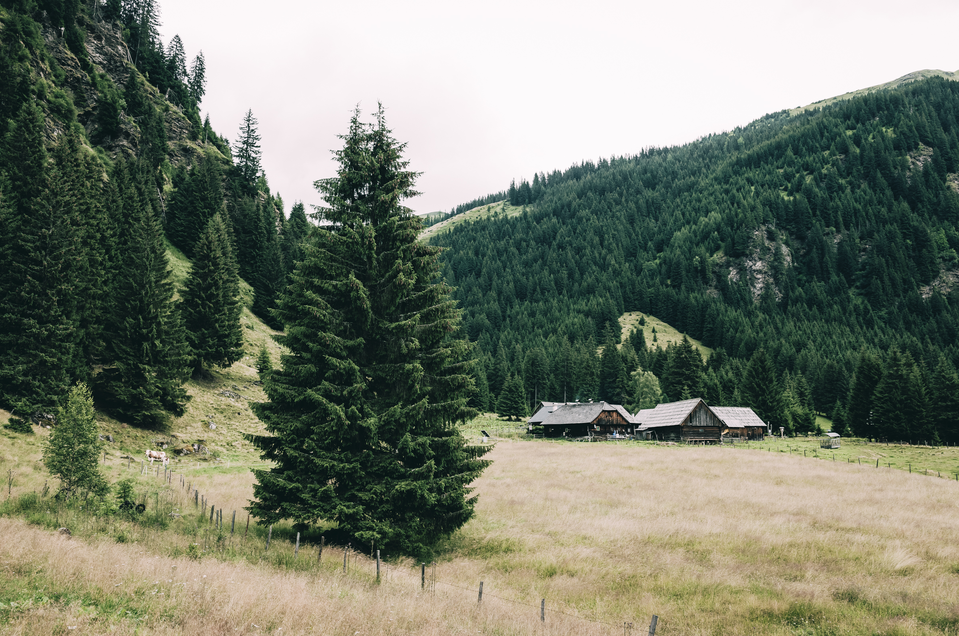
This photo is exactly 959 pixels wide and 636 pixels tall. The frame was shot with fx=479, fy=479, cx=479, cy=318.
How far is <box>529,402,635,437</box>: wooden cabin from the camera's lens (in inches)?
3041

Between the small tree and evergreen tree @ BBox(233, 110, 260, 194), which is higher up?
evergreen tree @ BBox(233, 110, 260, 194)

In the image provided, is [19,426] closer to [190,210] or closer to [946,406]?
[190,210]

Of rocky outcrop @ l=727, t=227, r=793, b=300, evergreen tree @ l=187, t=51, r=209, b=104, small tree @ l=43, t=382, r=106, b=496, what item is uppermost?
evergreen tree @ l=187, t=51, r=209, b=104

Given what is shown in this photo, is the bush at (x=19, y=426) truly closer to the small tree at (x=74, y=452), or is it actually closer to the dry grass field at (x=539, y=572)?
the dry grass field at (x=539, y=572)

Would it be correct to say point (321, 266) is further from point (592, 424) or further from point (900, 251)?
point (900, 251)

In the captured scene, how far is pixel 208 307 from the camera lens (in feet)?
143

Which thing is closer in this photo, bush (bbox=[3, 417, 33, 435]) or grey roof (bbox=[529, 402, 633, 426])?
bush (bbox=[3, 417, 33, 435])

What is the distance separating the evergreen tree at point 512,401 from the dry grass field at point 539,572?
6785 centimetres

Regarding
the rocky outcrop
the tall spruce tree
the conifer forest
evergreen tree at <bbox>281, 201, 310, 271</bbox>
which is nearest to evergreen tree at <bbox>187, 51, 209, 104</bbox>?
the conifer forest

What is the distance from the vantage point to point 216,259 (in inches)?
1706

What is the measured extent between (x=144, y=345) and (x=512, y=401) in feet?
230

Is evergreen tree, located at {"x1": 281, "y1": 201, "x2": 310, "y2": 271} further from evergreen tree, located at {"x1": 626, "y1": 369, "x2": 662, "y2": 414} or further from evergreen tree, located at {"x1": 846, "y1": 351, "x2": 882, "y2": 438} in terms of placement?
evergreen tree, located at {"x1": 846, "y1": 351, "x2": 882, "y2": 438}

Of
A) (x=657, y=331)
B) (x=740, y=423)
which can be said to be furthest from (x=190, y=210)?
(x=657, y=331)

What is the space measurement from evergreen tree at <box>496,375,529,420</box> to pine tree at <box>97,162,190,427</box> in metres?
64.8
